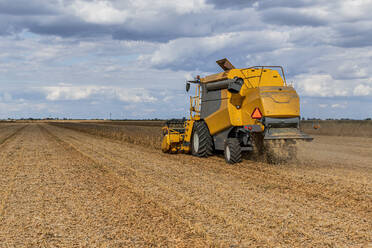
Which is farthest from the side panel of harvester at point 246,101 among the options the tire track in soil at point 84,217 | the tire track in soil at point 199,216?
the tire track in soil at point 84,217

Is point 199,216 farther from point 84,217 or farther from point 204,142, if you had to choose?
point 204,142

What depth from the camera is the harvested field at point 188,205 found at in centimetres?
504

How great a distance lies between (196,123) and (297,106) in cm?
429

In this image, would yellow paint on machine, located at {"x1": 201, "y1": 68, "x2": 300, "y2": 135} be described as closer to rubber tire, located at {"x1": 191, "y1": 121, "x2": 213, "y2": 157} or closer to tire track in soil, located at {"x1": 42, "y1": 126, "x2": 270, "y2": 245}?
rubber tire, located at {"x1": 191, "y1": 121, "x2": 213, "y2": 157}

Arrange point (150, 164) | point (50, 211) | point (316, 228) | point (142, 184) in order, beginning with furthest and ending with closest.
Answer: point (150, 164), point (142, 184), point (50, 211), point (316, 228)

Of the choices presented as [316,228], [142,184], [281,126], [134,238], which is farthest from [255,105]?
[134,238]

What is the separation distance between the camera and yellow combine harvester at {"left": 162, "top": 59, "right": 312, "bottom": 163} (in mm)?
11172

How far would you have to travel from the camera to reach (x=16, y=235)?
205 inches

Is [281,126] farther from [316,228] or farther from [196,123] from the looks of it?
[316,228]

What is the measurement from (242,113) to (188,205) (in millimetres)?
5991

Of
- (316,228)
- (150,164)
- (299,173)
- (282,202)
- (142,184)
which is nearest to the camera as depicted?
(316,228)

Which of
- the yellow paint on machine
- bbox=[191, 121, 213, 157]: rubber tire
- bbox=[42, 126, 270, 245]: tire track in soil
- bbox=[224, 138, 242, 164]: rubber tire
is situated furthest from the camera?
bbox=[191, 121, 213, 157]: rubber tire

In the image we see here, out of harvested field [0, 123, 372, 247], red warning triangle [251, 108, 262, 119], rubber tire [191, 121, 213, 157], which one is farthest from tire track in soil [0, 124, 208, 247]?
rubber tire [191, 121, 213, 157]

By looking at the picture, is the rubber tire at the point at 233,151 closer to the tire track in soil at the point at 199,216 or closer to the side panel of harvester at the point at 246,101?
the side panel of harvester at the point at 246,101
